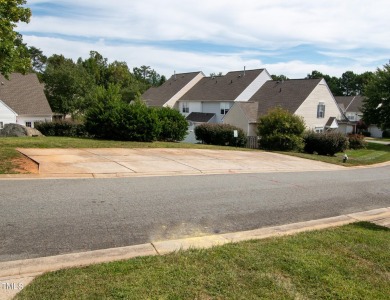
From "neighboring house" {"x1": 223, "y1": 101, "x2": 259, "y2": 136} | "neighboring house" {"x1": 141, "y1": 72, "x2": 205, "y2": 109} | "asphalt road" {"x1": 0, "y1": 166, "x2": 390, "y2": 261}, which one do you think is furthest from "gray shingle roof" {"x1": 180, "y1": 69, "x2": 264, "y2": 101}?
"asphalt road" {"x1": 0, "y1": 166, "x2": 390, "y2": 261}

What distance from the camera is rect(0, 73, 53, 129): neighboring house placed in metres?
34.4

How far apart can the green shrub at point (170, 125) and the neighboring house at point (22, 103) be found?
20.2m

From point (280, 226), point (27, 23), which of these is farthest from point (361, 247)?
point (27, 23)

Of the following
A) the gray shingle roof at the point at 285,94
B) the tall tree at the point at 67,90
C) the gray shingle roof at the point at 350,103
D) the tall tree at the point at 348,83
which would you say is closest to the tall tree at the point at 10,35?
the gray shingle roof at the point at 285,94

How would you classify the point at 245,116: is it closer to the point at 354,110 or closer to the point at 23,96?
the point at 23,96

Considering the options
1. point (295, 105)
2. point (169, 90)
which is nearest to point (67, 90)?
point (169, 90)

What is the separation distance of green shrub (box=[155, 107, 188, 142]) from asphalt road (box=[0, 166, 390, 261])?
34.7 ft

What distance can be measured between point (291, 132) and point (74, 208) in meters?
20.5

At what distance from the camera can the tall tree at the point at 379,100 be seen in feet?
136

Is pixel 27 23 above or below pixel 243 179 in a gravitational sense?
above

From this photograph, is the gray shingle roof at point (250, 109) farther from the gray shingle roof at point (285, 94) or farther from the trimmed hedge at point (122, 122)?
the trimmed hedge at point (122, 122)

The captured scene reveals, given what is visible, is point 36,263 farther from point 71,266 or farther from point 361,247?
point 361,247

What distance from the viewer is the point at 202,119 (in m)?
42.1

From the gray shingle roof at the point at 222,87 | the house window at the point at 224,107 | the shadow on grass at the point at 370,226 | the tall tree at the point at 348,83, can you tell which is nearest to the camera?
the shadow on grass at the point at 370,226
